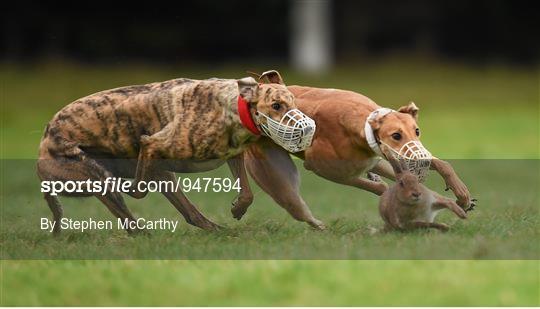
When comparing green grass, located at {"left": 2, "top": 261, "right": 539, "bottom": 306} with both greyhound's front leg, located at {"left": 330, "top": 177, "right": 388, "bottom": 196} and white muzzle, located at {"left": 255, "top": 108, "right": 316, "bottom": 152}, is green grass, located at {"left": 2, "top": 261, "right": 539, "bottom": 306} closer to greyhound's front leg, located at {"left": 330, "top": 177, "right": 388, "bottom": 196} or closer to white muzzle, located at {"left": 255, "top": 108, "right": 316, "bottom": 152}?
white muzzle, located at {"left": 255, "top": 108, "right": 316, "bottom": 152}

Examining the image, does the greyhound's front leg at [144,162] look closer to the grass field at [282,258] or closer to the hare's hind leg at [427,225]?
the grass field at [282,258]

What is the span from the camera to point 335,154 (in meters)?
6.61

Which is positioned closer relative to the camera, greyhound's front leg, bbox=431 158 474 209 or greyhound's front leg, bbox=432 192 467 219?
greyhound's front leg, bbox=432 192 467 219

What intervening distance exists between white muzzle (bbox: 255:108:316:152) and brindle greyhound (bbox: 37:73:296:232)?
47mm

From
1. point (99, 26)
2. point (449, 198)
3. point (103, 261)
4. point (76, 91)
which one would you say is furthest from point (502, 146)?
point (99, 26)

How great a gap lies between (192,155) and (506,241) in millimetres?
1909

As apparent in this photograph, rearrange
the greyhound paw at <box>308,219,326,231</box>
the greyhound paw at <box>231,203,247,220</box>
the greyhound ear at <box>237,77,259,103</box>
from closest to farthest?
1. the greyhound ear at <box>237,77,259,103</box>
2. the greyhound paw at <box>308,219,326,231</box>
3. the greyhound paw at <box>231,203,247,220</box>

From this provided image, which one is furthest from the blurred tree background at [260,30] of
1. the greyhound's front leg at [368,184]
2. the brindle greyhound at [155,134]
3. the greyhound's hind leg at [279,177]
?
the greyhound's front leg at [368,184]

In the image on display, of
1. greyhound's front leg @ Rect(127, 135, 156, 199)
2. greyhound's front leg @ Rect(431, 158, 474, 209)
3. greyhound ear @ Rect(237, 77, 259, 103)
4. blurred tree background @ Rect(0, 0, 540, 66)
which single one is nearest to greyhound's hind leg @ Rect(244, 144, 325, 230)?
greyhound ear @ Rect(237, 77, 259, 103)

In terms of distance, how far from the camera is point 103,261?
19.5 feet

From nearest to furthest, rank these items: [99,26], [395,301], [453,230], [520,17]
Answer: [395,301] < [453,230] < [99,26] < [520,17]

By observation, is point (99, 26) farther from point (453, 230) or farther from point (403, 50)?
point (453, 230)

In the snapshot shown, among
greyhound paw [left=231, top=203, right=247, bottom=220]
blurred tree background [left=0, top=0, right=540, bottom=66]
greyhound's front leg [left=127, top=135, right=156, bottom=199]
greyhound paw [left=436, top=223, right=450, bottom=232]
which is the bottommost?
blurred tree background [left=0, top=0, right=540, bottom=66]

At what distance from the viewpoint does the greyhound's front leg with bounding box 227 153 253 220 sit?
669cm
